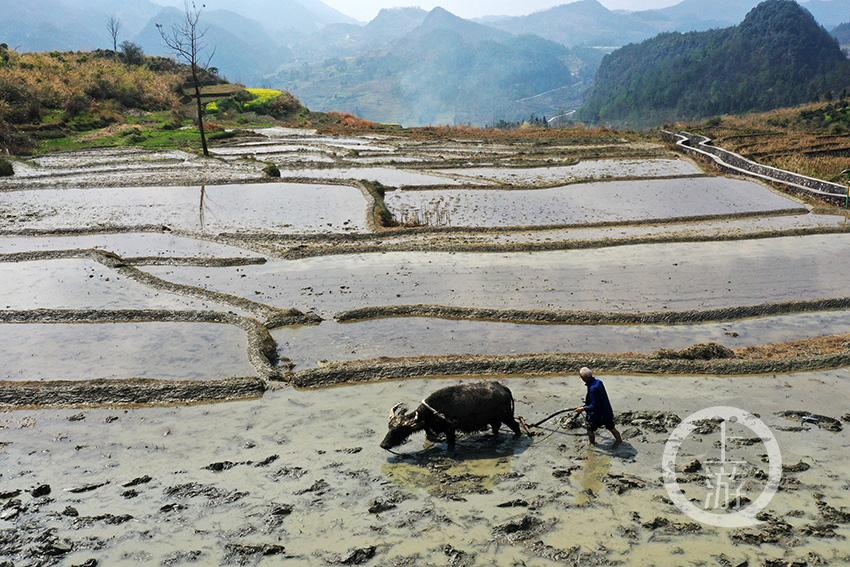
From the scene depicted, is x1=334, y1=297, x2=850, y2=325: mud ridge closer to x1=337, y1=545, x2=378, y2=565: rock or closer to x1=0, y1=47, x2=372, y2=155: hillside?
x1=337, y1=545, x2=378, y2=565: rock

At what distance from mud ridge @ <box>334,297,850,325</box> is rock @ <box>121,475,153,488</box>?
583 centimetres

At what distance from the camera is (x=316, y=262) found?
1662 cm

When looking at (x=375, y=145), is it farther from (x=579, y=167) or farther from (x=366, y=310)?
(x=366, y=310)

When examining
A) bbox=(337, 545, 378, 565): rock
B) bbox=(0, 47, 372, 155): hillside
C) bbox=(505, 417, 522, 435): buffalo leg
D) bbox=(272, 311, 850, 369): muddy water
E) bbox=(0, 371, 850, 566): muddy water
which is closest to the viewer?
bbox=(337, 545, 378, 565): rock

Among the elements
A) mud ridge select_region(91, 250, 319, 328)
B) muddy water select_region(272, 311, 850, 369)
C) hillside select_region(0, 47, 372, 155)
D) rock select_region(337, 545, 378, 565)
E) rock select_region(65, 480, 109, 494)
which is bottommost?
rock select_region(337, 545, 378, 565)

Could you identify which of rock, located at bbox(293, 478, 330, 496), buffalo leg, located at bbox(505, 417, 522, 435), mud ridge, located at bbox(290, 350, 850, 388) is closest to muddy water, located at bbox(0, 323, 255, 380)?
mud ridge, located at bbox(290, 350, 850, 388)

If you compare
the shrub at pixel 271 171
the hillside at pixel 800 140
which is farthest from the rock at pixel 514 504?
the hillside at pixel 800 140

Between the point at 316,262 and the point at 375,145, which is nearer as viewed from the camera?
the point at 316,262

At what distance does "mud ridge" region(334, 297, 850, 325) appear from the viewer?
12.8 meters

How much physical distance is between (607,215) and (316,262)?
35.5ft

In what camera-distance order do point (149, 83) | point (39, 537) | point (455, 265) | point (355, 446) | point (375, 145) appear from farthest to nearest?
point (149, 83), point (375, 145), point (455, 265), point (355, 446), point (39, 537)

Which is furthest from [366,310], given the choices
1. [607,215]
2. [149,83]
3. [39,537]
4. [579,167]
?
[149,83]

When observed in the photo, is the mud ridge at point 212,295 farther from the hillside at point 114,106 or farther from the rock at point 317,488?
the hillside at point 114,106

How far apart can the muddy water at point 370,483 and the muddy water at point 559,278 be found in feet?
12.8
